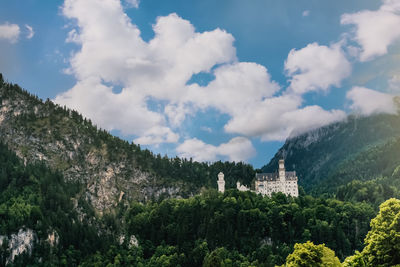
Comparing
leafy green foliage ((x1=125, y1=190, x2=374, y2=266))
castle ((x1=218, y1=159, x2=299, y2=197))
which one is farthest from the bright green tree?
castle ((x1=218, y1=159, x2=299, y2=197))

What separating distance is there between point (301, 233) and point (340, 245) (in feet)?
39.9

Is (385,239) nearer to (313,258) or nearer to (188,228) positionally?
(313,258)

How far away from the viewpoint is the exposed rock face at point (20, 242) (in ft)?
483

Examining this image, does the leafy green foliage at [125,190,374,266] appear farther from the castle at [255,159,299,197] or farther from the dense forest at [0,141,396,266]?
the castle at [255,159,299,197]

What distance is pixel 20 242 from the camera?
14950 centimetres

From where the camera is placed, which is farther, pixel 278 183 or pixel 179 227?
pixel 278 183

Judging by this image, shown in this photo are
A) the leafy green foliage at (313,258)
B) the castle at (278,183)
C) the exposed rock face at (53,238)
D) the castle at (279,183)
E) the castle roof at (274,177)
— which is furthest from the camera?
the castle roof at (274,177)

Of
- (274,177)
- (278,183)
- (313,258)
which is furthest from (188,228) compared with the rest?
(313,258)

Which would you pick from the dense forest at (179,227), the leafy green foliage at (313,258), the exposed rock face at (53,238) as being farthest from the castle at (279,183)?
the leafy green foliage at (313,258)

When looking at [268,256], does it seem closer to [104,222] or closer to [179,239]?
[179,239]

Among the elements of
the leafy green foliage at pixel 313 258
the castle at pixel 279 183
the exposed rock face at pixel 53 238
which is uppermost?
the castle at pixel 279 183

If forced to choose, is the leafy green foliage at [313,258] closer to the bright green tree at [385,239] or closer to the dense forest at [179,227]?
the bright green tree at [385,239]

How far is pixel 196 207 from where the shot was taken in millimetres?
161000

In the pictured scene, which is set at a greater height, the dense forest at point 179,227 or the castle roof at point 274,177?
the castle roof at point 274,177
